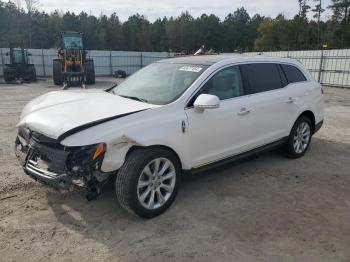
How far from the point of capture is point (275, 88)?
5.33 meters

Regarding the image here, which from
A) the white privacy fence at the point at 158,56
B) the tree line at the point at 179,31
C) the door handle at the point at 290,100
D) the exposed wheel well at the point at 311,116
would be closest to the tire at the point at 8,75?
the white privacy fence at the point at 158,56

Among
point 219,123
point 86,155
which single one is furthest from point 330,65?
point 86,155

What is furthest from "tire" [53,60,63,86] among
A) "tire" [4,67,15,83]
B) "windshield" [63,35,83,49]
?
"tire" [4,67,15,83]

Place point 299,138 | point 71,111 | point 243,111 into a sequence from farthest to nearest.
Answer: point 299,138, point 243,111, point 71,111

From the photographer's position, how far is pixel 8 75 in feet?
75.9

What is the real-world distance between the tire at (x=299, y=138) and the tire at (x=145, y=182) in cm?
259

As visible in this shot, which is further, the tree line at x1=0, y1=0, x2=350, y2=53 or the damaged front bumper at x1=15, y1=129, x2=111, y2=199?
the tree line at x1=0, y1=0, x2=350, y2=53

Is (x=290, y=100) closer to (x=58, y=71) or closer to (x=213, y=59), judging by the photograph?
(x=213, y=59)

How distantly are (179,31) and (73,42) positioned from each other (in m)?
57.2

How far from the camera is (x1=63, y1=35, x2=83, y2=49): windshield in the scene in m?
19.8

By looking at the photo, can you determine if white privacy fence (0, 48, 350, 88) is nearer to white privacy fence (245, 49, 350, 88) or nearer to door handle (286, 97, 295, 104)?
white privacy fence (245, 49, 350, 88)

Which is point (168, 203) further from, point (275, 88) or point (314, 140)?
point (314, 140)

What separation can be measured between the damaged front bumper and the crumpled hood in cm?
15

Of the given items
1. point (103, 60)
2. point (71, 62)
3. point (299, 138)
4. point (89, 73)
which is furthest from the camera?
point (103, 60)
